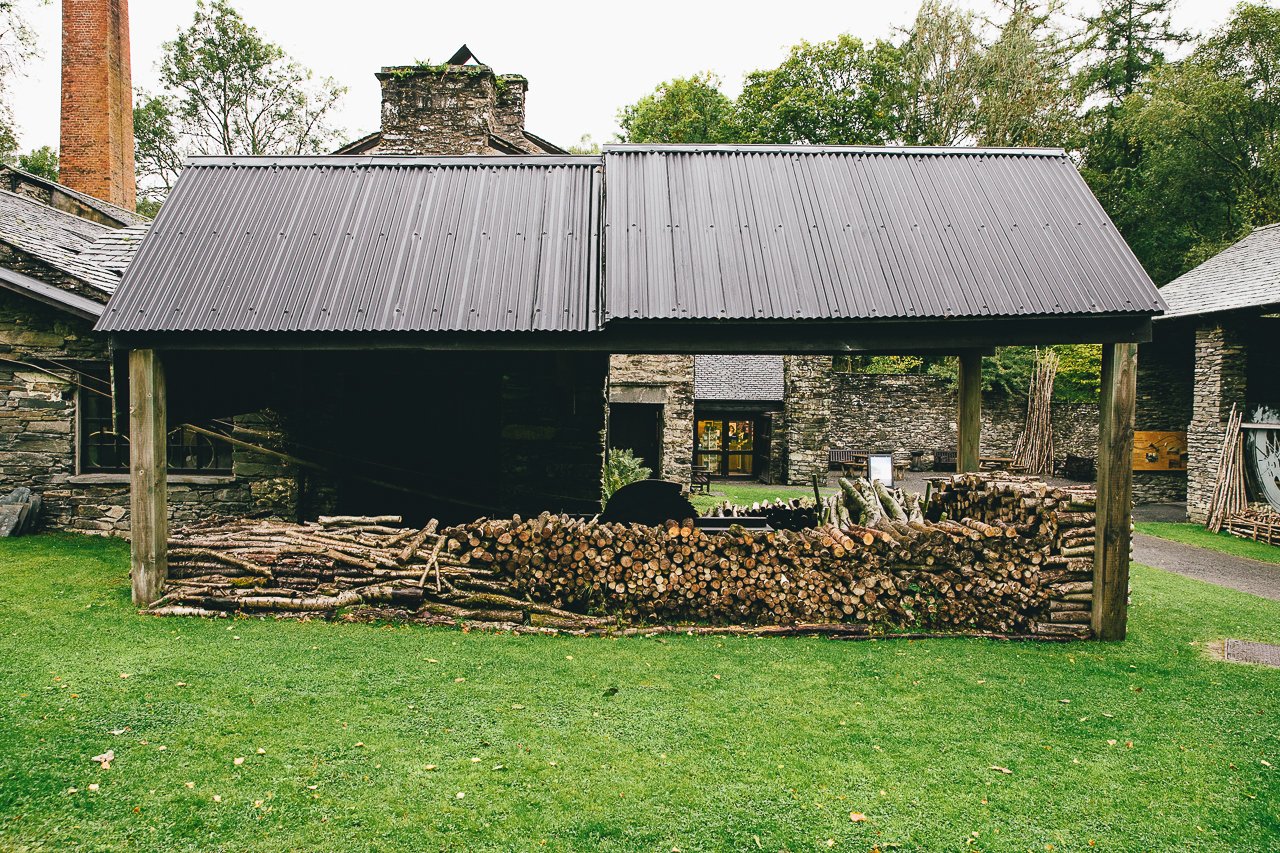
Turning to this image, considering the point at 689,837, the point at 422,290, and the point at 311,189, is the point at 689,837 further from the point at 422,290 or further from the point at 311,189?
the point at 311,189

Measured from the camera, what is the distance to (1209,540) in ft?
48.5

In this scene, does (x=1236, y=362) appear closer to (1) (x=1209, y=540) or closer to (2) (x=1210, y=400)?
(2) (x=1210, y=400)

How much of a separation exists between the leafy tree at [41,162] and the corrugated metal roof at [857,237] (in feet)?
105

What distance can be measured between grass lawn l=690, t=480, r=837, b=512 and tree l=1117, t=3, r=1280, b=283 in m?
18.0

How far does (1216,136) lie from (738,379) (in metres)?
20.7

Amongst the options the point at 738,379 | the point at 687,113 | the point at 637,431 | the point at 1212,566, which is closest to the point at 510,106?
the point at 637,431

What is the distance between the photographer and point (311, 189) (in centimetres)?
849

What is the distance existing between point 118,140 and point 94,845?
23.4 metres

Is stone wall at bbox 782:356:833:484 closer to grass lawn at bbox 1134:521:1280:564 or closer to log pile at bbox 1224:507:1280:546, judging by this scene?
grass lawn at bbox 1134:521:1280:564

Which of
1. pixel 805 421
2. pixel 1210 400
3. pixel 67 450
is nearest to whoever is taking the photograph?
pixel 67 450

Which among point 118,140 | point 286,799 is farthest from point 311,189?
point 118,140

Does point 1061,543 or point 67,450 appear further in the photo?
point 67,450

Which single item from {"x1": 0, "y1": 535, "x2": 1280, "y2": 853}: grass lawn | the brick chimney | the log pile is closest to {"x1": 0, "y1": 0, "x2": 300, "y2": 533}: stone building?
{"x1": 0, "y1": 535, "x2": 1280, "y2": 853}: grass lawn

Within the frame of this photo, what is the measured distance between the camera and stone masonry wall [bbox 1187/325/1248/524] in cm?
1619
